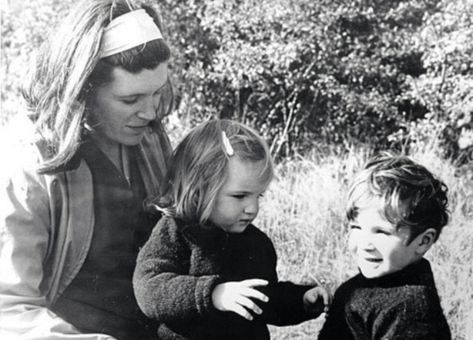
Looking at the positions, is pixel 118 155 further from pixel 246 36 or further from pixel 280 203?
pixel 246 36

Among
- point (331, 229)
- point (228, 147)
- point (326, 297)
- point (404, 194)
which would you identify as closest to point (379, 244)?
point (404, 194)

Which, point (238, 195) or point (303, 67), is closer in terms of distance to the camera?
point (238, 195)

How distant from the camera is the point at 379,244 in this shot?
1730mm

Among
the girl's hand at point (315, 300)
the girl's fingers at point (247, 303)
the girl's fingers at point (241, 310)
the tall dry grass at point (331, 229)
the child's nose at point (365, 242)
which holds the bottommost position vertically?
the tall dry grass at point (331, 229)

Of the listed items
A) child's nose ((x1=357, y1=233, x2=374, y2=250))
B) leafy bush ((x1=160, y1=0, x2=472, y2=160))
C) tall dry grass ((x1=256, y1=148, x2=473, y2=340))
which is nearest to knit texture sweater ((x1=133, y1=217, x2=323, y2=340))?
child's nose ((x1=357, y1=233, x2=374, y2=250))

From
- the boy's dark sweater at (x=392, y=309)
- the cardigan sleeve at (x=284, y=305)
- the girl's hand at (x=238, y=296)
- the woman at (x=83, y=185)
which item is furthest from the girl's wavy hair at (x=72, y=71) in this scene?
the boy's dark sweater at (x=392, y=309)

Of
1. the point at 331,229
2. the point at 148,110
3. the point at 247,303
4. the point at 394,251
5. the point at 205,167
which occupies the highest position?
the point at 148,110

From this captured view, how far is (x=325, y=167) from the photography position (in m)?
3.64

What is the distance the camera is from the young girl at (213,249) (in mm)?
1771

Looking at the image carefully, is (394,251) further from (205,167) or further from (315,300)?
(205,167)

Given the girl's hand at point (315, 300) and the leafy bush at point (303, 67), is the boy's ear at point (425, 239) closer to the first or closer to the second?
the girl's hand at point (315, 300)

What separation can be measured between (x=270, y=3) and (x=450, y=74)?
1.23 m

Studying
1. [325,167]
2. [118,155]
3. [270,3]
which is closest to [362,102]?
[325,167]

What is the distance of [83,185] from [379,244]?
0.79 metres
